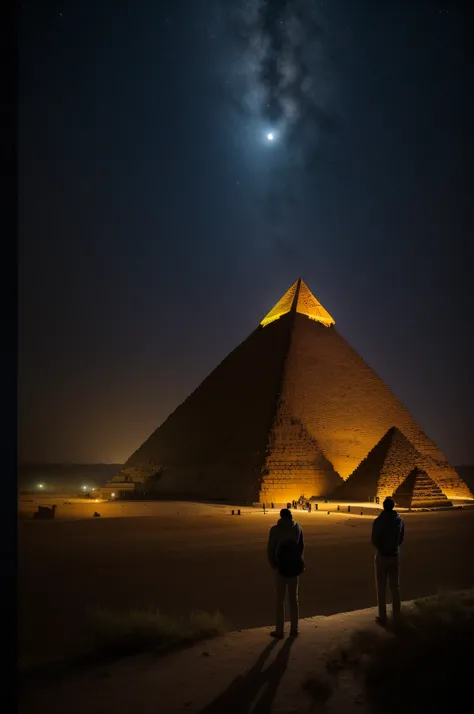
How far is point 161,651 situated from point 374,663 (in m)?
1.70

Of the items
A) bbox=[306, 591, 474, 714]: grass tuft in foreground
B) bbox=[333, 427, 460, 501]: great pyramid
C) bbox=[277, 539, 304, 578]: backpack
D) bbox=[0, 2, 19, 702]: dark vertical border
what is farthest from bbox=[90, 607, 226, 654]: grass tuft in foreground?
bbox=[333, 427, 460, 501]: great pyramid

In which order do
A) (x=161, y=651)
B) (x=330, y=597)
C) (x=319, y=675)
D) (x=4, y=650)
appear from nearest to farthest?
(x=4, y=650)
(x=319, y=675)
(x=161, y=651)
(x=330, y=597)

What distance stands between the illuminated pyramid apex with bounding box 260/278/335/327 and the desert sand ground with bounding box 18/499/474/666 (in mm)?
33494

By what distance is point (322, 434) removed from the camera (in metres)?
36.1

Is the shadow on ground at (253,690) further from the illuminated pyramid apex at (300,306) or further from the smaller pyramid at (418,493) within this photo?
the illuminated pyramid apex at (300,306)

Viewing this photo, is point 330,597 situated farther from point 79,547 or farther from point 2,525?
point 79,547

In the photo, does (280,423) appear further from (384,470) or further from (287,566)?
(287,566)

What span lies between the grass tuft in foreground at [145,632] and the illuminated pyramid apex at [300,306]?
148 ft

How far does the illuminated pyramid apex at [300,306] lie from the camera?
50594 millimetres

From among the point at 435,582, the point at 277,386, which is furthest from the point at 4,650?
the point at 277,386

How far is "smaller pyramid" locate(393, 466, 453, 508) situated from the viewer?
25.2 metres

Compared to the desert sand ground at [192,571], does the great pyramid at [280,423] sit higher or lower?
higher

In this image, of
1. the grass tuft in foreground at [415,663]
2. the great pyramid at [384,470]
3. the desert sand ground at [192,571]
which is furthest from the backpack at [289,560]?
the great pyramid at [384,470]

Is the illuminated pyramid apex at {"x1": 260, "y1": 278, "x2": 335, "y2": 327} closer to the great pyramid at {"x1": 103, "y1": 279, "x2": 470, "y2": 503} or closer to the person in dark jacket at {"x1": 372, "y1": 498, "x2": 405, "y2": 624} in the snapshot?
the great pyramid at {"x1": 103, "y1": 279, "x2": 470, "y2": 503}
